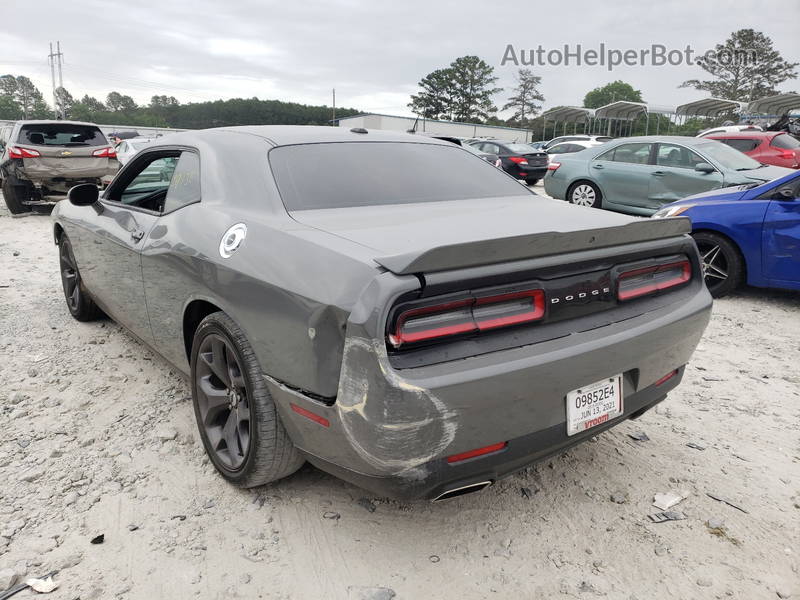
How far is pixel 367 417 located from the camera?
5.68 feet

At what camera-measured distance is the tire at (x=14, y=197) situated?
33.9 feet

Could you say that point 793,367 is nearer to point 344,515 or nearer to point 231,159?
point 344,515

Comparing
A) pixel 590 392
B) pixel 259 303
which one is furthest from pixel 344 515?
pixel 590 392

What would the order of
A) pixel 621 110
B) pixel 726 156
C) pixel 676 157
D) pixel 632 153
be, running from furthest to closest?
pixel 621 110 → pixel 632 153 → pixel 676 157 → pixel 726 156

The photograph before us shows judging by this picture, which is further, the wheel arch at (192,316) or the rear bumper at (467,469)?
the wheel arch at (192,316)

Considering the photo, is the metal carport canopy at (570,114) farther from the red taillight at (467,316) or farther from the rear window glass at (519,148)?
the red taillight at (467,316)

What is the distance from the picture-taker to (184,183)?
115 inches

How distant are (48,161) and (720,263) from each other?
411 inches

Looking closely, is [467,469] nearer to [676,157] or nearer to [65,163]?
[676,157]

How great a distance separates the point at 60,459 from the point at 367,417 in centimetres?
185

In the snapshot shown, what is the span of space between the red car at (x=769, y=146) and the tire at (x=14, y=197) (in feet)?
43.3

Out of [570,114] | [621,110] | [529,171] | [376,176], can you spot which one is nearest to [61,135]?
[376,176]

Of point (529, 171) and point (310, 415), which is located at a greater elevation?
point (529, 171)

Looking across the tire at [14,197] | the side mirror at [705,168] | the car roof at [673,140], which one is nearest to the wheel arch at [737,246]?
the side mirror at [705,168]
